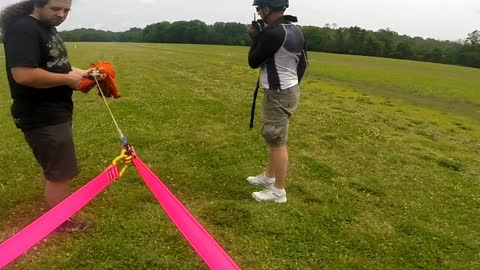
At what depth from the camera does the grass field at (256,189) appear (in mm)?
4734

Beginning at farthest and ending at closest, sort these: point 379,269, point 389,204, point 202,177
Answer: point 202,177, point 389,204, point 379,269

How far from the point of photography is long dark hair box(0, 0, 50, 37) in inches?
155

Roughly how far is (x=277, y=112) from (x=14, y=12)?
294 cm

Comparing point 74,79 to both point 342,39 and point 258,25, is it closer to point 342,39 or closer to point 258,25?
point 258,25

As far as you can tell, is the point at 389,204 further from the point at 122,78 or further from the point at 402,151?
the point at 122,78

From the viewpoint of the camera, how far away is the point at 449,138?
11289mm

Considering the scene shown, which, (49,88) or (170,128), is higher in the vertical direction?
(49,88)

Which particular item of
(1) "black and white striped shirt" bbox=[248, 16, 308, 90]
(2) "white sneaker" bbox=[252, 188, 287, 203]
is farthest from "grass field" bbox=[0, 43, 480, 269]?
(1) "black and white striped shirt" bbox=[248, 16, 308, 90]

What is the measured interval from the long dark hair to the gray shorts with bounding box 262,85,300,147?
105 inches

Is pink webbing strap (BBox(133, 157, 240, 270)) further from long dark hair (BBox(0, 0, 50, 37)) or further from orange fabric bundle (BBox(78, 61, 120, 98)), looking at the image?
long dark hair (BBox(0, 0, 50, 37))

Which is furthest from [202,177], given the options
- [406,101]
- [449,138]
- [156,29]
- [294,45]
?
[156,29]

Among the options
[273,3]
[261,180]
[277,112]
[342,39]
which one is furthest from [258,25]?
Result: [342,39]

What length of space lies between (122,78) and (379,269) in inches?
605

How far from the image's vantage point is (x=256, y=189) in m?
6.34
